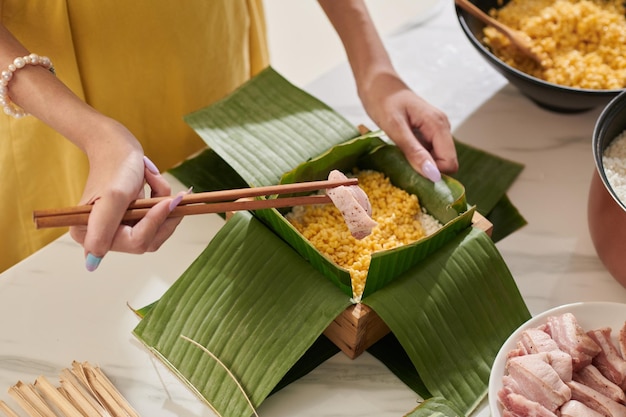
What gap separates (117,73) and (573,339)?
43.5 inches

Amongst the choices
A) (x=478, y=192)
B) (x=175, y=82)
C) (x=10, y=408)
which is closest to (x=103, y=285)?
(x=10, y=408)

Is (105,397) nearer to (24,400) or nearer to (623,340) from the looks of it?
(24,400)

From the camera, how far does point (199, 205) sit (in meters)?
1.19

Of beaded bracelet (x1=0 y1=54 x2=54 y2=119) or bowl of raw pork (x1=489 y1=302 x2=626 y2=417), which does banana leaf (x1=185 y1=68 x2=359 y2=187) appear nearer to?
beaded bracelet (x1=0 y1=54 x2=54 y2=119)

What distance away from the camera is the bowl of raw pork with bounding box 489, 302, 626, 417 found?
1.16 meters

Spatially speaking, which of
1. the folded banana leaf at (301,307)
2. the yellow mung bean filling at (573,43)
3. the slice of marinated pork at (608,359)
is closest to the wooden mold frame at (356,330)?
the folded banana leaf at (301,307)

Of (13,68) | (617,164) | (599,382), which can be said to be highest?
(13,68)

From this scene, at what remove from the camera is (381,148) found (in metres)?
1.55

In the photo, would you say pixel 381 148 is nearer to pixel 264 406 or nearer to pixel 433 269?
pixel 433 269

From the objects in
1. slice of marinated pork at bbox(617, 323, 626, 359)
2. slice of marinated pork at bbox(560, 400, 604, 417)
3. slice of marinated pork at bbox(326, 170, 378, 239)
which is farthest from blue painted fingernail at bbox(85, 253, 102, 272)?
slice of marinated pork at bbox(617, 323, 626, 359)

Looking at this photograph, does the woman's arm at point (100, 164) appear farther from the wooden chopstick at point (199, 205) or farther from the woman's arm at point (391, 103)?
the woman's arm at point (391, 103)

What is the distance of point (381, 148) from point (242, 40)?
0.53 m

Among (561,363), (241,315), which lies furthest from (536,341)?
(241,315)

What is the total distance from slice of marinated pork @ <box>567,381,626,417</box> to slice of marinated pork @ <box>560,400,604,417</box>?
0.05 feet
